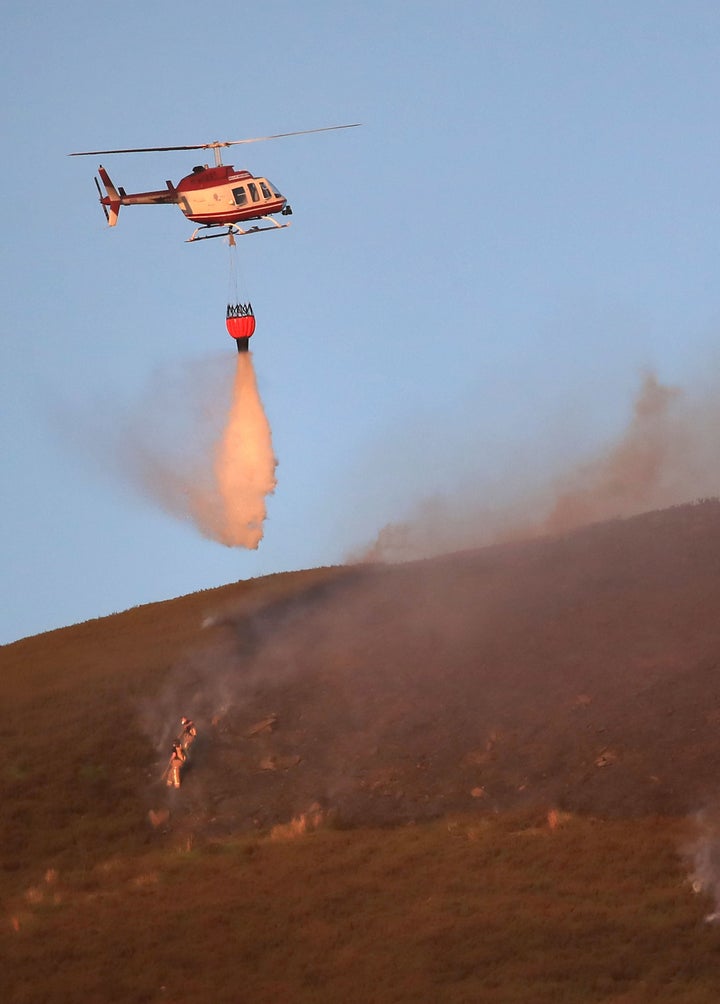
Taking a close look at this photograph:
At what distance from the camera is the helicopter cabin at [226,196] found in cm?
5969

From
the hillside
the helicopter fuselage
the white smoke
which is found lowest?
the white smoke

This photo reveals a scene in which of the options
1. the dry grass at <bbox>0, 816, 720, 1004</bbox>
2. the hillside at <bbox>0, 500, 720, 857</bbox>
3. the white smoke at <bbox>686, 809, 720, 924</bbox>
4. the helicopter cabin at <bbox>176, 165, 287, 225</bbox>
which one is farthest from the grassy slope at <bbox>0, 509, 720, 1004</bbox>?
the helicopter cabin at <bbox>176, 165, 287, 225</bbox>

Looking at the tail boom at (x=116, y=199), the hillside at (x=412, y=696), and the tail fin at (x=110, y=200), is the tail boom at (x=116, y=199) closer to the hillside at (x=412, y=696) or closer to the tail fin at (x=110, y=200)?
the tail fin at (x=110, y=200)

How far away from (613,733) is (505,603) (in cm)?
1294

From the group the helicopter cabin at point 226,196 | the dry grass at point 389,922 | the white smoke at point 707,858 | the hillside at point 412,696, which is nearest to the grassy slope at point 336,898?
the dry grass at point 389,922

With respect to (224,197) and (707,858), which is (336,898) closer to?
(707,858)

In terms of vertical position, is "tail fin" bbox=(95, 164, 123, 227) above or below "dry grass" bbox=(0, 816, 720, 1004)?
above

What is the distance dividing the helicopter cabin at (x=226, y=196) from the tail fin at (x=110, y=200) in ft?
17.6

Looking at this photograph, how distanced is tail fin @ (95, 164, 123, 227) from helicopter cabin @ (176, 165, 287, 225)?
537 cm

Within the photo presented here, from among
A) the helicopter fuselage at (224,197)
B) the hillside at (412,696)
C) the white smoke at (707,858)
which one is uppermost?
the helicopter fuselage at (224,197)

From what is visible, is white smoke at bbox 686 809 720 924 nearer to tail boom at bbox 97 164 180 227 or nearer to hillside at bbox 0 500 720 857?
hillside at bbox 0 500 720 857

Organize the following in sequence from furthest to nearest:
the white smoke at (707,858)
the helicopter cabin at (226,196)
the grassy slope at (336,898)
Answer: the helicopter cabin at (226,196) < the white smoke at (707,858) < the grassy slope at (336,898)

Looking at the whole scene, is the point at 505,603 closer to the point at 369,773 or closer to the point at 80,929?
the point at 369,773

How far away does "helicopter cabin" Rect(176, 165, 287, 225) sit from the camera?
5969cm
